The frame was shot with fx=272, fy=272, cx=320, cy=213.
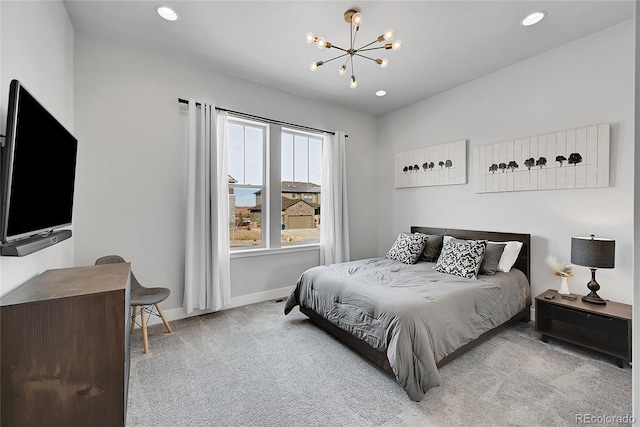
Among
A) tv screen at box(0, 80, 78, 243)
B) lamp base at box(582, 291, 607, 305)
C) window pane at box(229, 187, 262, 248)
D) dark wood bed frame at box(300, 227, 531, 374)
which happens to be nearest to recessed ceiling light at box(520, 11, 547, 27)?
dark wood bed frame at box(300, 227, 531, 374)

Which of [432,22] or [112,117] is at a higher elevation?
[432,22]

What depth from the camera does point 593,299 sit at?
2.43m

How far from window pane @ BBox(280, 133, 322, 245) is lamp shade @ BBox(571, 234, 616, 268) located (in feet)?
10.1

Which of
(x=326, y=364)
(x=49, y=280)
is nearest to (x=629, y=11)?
(x=326, y=364)

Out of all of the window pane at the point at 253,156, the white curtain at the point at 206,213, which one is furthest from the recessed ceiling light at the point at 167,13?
the window pane at the point at 253,156

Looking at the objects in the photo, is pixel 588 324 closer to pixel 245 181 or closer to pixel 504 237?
pixel 504 237

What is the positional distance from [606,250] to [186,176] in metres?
4.09

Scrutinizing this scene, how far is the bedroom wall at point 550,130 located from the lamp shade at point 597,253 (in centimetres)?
31

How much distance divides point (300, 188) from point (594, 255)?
10.8ft

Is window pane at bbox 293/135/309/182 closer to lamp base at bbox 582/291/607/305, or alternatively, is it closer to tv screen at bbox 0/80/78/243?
tv screen at bbox 0/80/78/243

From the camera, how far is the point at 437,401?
5.86 ft

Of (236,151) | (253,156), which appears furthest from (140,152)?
(253,156)

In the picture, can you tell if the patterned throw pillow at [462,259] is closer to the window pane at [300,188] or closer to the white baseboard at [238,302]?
the window pane at [300,188]

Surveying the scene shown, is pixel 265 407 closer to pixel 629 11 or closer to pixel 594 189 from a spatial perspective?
pixel 594 189
